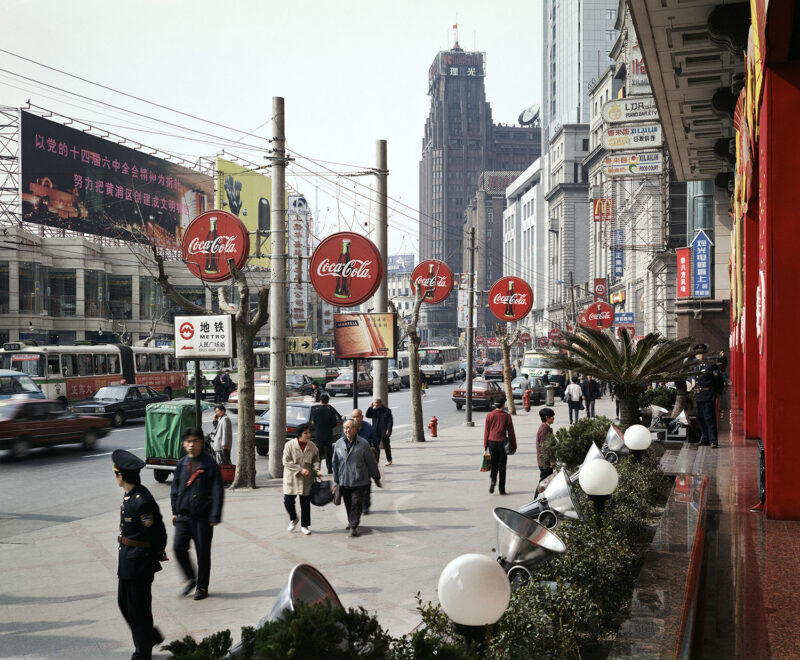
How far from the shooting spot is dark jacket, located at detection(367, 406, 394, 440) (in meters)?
19.1

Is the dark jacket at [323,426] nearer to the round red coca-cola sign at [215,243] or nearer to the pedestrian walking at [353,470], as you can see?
the round red coca-cola sign at [215,243]

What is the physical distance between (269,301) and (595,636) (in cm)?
1322

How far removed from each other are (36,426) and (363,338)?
863 cm

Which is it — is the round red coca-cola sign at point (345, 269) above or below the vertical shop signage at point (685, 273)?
below

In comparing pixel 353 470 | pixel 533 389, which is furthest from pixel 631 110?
pixel 353 470

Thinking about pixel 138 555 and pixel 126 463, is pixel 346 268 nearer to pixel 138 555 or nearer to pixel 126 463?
pixel 126 463

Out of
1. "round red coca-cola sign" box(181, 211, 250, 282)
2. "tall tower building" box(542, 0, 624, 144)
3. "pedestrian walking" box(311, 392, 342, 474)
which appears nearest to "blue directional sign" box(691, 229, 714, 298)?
"pedestrian walking" box(311, 392, 342, 474)

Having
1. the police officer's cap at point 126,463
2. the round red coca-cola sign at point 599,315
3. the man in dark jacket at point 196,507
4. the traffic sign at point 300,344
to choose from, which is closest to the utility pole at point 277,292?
the man in dark jacket at point 196,507

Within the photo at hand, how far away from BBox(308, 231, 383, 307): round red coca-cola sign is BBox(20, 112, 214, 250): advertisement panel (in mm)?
32384

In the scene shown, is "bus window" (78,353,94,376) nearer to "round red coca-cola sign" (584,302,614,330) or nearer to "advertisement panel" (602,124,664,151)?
"round red coca-cola sign" (584,302,614,330)

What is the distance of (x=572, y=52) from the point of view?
130 meters

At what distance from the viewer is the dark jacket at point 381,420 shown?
19125 mm

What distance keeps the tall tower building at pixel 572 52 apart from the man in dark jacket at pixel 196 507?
112312mm

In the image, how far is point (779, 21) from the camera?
8.41 meters
